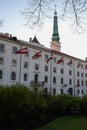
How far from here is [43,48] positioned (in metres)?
59.2

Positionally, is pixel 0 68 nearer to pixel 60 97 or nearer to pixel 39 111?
pixel 60 97

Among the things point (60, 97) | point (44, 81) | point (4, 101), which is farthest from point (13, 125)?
point (44, 81)

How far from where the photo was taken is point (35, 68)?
2222 inches

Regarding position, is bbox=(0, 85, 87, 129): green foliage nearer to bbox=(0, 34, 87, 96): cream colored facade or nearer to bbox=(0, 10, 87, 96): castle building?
bbox=(0, 34, 87, 96): cream colored facade

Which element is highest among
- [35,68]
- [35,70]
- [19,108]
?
[35,68]

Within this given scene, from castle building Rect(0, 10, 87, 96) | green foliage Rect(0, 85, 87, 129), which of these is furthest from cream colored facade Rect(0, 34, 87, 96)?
green foliage Rect(0, 85, 87, 129)

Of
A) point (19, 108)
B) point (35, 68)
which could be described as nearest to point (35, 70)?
point (35, 68)

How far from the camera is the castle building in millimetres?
48469

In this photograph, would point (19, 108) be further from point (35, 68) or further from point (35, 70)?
point (35, 68)

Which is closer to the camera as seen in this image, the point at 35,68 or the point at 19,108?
the point at 19,108

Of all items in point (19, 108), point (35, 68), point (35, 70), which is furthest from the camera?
point (35, 68)

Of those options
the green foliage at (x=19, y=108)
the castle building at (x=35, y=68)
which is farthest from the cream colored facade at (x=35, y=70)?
the green foliage at (x=19, y=108)

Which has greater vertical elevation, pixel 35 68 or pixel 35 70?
pixel 35 68

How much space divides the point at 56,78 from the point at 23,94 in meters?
48.1
